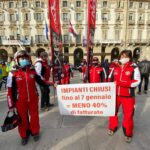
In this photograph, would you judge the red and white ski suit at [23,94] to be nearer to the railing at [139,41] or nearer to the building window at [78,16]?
the building window at [78,16]

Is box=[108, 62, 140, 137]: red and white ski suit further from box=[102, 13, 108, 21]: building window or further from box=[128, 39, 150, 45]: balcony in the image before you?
box=[128, 39, 150, 45]: balcony

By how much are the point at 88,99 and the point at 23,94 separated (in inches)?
53.7

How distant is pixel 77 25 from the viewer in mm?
32438

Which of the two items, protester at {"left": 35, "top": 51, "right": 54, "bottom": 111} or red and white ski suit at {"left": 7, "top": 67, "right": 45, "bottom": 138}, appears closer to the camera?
red and white ski suit at {"left": 7, "top": 67, "right": 45, "bottom": 138}

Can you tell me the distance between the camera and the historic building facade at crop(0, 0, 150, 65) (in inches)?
1257

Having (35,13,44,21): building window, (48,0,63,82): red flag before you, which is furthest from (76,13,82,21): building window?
(48,0,63,82): red flag

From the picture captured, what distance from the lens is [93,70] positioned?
15.8ft

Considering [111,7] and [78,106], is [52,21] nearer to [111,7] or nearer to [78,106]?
[78,106]

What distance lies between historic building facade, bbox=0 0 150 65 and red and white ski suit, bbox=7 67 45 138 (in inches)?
1162

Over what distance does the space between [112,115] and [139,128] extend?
3.07ft

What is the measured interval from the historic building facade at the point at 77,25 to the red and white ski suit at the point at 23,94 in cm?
2952

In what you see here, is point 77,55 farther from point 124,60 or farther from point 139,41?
point 124,60

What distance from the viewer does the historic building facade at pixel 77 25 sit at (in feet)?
105

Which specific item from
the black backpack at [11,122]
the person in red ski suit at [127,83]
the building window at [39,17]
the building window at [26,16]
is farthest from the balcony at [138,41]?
the black backpack at [11,122]
